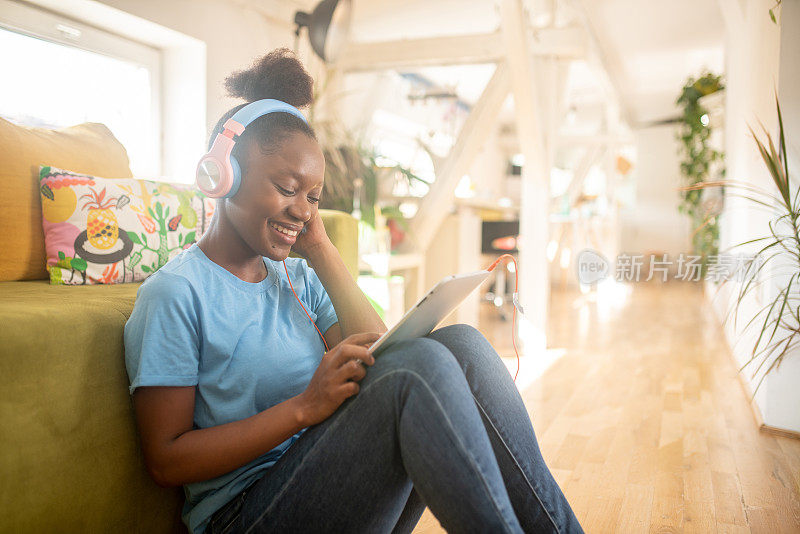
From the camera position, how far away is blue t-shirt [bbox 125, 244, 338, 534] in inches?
33.6

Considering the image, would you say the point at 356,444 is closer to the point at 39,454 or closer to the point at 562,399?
the point at 39,454

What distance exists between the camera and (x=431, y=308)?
3.04 feet

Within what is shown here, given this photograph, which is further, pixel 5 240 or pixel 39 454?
pixel 5 240

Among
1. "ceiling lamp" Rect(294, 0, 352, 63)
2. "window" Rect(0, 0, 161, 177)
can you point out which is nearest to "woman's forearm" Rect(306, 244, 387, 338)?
"ceiling lamp" Rect(294, 0, 352, 63)

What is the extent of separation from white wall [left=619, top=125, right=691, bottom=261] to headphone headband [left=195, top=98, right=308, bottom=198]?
28.8ft

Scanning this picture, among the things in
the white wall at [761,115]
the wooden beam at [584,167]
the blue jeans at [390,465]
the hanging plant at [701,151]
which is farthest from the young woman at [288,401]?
the wooden beam at [584,167]

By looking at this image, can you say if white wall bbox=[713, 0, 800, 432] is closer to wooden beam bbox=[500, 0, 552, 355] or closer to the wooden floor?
the wooden floor

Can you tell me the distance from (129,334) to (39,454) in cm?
20

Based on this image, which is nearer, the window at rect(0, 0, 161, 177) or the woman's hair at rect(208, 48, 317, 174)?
the woman's hair at rect(208, 48, 317, 174)

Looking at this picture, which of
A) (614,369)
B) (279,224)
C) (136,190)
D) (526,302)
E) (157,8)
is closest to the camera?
(279,224)

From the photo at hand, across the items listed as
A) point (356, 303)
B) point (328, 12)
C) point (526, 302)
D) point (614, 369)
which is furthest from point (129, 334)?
point (526, 302)

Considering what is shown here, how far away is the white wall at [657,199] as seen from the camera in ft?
29.6

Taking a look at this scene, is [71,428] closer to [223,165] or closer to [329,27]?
[223,165]

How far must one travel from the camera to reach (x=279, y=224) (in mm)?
1012
